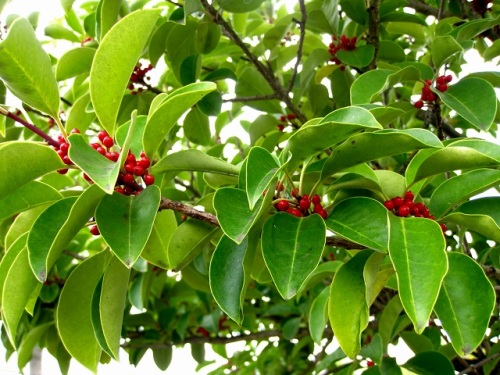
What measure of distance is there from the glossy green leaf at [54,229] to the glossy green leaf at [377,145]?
16.1 inches

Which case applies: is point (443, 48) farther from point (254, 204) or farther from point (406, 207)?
point (254, 204)

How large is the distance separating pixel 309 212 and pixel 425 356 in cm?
84

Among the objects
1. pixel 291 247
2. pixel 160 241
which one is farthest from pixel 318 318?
pixel 291 247

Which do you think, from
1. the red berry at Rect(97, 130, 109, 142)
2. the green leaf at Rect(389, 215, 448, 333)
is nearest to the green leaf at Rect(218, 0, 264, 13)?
the red berry at Rect(97, 130, 109, 142)

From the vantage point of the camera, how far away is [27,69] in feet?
3.70

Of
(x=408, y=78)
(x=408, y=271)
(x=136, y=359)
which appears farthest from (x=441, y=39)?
(x=136, y=359)

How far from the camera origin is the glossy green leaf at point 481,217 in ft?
3.69

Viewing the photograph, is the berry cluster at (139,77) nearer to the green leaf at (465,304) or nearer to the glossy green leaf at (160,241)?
the glossy green leaf at (160,241)

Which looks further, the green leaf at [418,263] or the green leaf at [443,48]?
the green leaf at [443,48]

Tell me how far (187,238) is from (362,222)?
36 centimetres

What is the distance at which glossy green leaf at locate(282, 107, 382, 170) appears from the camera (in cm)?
99

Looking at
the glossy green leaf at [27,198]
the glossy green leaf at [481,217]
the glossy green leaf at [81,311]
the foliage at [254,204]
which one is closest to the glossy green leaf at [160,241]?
the foliage at [254,204]

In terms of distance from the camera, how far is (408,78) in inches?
63.1

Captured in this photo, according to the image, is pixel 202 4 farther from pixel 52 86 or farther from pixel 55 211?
pixel 55 211
